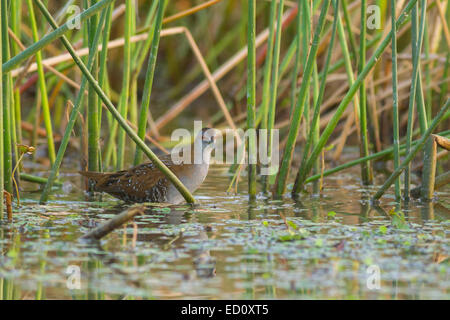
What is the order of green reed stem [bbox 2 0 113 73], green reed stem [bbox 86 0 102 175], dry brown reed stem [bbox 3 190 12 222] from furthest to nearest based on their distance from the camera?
1. green reed stem [bbox 86 0 102 175]
2. dry brown reed stem [bbox 3 190 12 222]
3. green reed stem [bbox 2 0 113 73]

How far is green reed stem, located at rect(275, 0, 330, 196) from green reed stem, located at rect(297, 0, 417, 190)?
0.48 feet

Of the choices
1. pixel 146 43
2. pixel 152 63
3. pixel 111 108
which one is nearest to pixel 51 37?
pixel 111 108

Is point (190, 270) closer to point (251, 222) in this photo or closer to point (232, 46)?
point (251, 222)

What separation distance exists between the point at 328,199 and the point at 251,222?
1.21 meters

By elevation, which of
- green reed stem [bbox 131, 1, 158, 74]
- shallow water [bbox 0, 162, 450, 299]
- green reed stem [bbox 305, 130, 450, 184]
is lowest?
shallow water [bbox 0, 162, 450, 299]

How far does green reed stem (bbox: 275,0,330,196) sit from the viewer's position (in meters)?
4.64

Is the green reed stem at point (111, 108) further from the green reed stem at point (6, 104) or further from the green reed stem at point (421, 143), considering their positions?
the green reed stem at point (421, 143)

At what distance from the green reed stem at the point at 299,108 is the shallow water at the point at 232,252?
9.3 inches

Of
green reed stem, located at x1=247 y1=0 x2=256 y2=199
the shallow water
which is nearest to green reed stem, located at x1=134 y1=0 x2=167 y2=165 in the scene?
green reed stem, located at x1=247 y1=0 x2=256 y2=199

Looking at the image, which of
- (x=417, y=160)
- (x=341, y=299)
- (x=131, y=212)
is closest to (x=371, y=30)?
(x=417, y=160)

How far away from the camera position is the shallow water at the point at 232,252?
3182 millimetres

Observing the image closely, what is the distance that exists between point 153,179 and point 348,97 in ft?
4.79

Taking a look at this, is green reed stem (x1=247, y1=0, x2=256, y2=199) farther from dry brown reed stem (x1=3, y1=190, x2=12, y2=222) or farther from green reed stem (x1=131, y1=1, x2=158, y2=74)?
dry brown reed stem (x1=3, y1=190, x2=12, y2=222)

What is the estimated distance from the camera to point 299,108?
4.93 m
